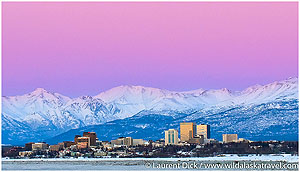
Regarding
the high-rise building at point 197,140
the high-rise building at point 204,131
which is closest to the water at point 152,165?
the high-rise building at point 197,140

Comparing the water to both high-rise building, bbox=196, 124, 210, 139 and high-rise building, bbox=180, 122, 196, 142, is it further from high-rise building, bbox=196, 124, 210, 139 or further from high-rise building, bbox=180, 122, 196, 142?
high-rise building, bbox=196, 124, 210, 139

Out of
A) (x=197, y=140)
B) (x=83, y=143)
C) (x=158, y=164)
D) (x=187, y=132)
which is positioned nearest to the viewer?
(x=158, y=164)

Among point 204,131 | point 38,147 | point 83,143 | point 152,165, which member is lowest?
point 152,165

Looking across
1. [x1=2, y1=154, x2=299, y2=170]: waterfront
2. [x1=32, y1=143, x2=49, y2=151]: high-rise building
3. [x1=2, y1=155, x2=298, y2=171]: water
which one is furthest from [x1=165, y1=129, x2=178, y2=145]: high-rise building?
[x1=2, y1=155, x2=298, y2=171]: water

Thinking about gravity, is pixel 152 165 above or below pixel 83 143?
below

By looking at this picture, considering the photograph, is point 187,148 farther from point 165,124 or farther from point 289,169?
point 165,124

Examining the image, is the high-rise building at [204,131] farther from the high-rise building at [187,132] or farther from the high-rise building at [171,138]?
the high-rise building at [171,138]

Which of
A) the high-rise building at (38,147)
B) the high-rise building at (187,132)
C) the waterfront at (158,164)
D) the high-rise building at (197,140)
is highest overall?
the high-rise building at (187,132)

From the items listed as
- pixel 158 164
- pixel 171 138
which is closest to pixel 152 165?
pixel 158 164

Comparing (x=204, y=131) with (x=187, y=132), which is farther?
(x=204, y=131)

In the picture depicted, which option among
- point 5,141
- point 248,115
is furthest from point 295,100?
point 5,141

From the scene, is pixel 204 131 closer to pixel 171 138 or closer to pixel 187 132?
pixel 187 132

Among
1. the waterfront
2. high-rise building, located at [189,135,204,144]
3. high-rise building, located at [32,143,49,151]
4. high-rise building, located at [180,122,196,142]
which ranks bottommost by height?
the waterfront

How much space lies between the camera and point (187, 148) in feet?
257
